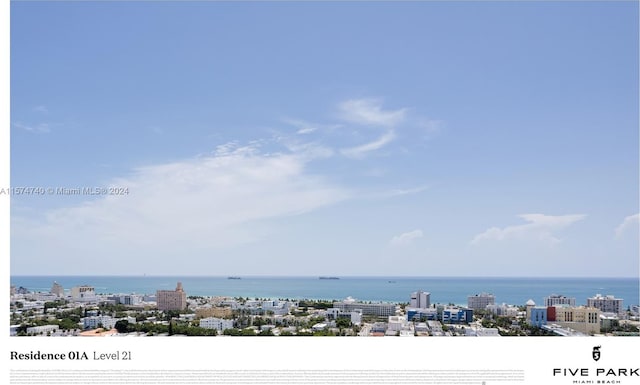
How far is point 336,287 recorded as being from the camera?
10.5 metres

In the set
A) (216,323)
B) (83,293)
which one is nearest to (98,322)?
(216,323)

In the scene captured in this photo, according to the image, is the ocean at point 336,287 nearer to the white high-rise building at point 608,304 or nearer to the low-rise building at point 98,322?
the white high-rise building at point 608,304

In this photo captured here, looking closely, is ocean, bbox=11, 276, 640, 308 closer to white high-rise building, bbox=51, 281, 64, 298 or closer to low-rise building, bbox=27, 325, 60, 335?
white high-rise building, bbox=51, 281, 64, 298

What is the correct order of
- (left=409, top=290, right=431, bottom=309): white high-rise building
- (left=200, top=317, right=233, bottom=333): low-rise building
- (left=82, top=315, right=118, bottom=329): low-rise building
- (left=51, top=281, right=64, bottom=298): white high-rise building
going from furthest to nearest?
(left=51, top=281, right=64, bottom=298): white high-rise building
(left=409, top=290, right=431, bottom=309): white high-rise building
(left=82, top=315, right=118, bottom=329): low-rise building
(left=200, top=317, right=233, bottom=333): low-rise building

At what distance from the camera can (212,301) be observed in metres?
5.82

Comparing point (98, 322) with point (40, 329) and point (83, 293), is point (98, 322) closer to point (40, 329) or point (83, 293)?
point (40, 329)

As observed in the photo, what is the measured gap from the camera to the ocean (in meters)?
6.18

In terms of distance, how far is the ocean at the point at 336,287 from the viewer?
6.18 m
